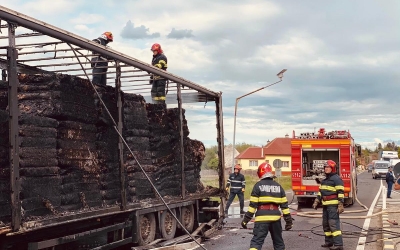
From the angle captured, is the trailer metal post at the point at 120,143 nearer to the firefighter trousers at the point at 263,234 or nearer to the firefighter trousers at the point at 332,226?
the firefighter trousers at the point at 263,234

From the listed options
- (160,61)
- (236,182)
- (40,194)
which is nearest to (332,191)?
(160,61)

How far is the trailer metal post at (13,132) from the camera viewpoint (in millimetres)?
5754

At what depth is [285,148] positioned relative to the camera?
95.9m

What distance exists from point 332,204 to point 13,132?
701 cm

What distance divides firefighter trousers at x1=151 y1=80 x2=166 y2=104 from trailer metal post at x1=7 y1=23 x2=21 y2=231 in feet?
15.9

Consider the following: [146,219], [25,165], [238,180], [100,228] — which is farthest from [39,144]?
[238,180]

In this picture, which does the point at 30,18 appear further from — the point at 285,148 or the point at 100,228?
the point at 285,148

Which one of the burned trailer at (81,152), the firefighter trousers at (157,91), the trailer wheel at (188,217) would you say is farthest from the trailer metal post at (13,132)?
the trailer wheel at (188,217)

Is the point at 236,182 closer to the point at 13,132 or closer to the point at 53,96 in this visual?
the point at 53,96

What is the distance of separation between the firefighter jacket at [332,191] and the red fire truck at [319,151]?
28.1 ft

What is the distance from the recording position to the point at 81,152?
7348 millimetres

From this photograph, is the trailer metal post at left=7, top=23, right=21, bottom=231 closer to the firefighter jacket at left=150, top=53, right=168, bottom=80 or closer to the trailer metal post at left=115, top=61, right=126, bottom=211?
the trailer metal post at left=115, top=61, right=126, bottom=211

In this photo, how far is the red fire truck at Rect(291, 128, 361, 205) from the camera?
64.2 feet

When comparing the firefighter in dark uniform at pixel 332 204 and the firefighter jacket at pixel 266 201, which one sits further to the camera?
the firefighter in dark uniform at pixel 332 204
